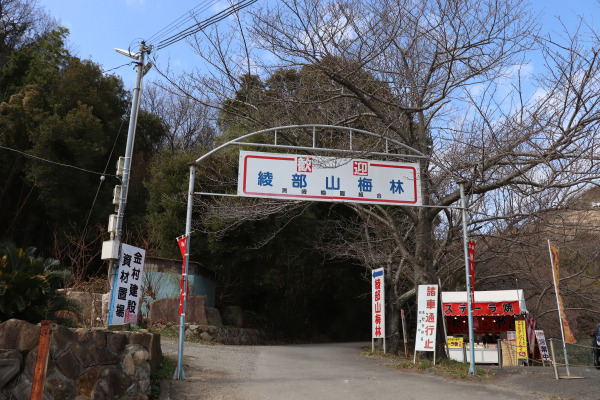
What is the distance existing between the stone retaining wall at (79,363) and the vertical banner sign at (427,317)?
22.4 ft

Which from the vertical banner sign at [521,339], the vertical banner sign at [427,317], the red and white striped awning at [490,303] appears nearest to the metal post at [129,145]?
the vertical banner sign at [427,317]

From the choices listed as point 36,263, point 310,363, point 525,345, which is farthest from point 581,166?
point 36,263

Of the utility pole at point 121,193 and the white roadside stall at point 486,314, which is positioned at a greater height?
the utility pole at point 121,193

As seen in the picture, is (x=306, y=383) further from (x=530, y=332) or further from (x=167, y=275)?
(x=530, y=332)

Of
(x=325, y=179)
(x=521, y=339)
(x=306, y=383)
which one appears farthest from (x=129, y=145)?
(x=521, y=339)

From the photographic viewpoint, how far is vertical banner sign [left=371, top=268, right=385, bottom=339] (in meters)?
14.3

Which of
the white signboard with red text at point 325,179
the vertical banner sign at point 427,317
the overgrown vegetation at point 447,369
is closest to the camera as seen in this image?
the white signboard with red text at point 325,179

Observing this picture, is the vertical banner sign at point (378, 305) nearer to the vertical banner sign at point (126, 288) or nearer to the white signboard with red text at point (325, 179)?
the white signboard with red text at point (325, 179)

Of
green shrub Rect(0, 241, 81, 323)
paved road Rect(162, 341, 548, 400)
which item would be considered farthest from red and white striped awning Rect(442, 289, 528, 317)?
green shrub Rect(0, 241, 81, 323)

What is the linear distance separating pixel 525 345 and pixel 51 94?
19847 mm

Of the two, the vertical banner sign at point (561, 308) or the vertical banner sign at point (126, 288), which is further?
the vertical banner sign at point (561, 308)

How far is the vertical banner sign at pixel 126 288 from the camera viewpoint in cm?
885

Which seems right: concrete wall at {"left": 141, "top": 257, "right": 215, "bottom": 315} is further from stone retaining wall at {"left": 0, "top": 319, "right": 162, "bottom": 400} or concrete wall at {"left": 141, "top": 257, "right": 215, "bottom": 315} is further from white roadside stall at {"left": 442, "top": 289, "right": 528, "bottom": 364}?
stone retaining wall at {"left": 0, "top": 319, "right": 162, "bottom": 400}

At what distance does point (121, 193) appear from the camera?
11219 mm
